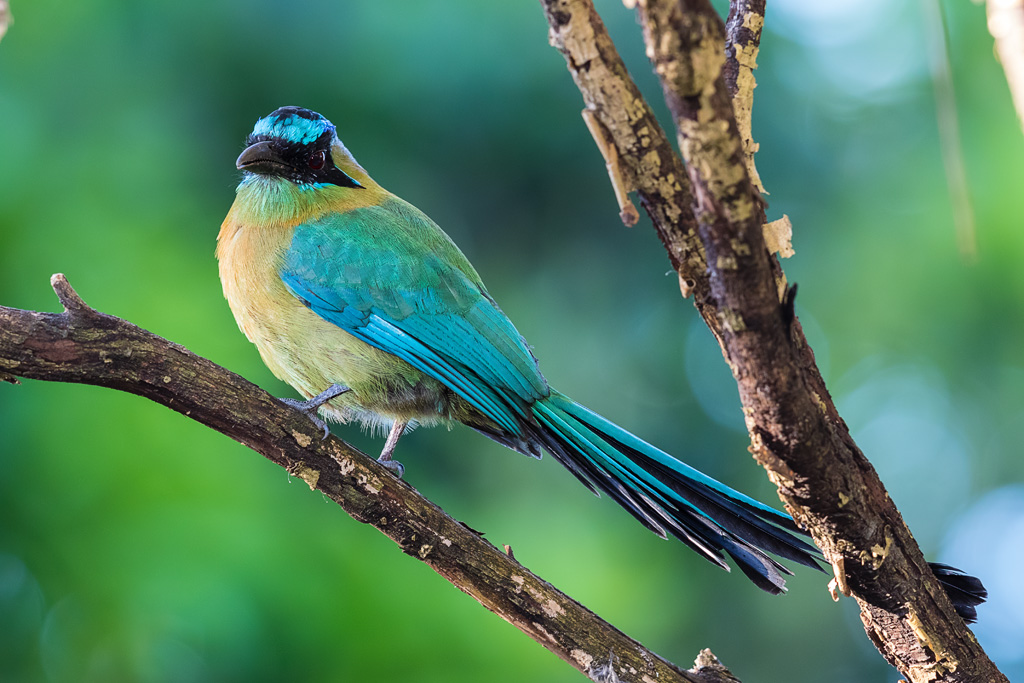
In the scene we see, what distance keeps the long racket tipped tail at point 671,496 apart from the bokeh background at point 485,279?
2.69 meters

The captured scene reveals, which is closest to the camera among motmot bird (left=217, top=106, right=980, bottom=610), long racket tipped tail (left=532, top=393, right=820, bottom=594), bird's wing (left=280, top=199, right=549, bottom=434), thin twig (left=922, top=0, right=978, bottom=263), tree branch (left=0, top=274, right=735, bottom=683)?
thin twig (left=922, top=0, right=978, bottom=263)

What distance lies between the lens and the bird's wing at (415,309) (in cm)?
268

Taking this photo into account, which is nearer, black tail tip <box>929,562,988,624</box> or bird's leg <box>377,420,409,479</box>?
black tail tip <box>929,562,988,624</box>

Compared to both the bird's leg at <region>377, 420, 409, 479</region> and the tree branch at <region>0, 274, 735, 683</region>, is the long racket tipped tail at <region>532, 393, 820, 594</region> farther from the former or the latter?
the bird's leg at <region>377, 420, 409, 479</region>

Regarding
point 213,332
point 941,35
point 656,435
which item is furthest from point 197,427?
point 941,35

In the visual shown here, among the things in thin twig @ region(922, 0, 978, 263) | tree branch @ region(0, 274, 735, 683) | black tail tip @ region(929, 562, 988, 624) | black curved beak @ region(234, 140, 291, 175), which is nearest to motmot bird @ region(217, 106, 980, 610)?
black curved beak @ region(234, 140, 291, 175)

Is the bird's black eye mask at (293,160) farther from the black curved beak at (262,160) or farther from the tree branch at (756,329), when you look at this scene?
the tree branch at (756,329)

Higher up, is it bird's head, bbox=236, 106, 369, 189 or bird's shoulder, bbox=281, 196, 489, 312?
bird's head, bbox=236, 106, 369, 189

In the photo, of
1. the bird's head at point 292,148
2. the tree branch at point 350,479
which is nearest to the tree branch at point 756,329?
the tree branch at point 350,479

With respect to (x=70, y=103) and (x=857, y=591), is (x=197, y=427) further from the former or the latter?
(x=857, y=591)

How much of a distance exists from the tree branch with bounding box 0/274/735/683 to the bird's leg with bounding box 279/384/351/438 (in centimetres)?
3

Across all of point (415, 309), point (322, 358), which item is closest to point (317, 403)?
point (322, 358)

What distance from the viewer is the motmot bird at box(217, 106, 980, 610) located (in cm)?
256

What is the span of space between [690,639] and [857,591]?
4794 mm
